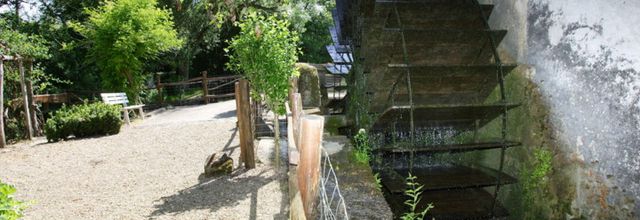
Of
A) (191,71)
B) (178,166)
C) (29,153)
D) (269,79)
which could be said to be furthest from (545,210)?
(191,71)

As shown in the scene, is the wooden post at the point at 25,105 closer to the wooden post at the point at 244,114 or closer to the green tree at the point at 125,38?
the green tree at the point at 125,38

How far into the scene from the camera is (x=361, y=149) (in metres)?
4.80

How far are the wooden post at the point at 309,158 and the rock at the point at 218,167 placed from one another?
2982mm

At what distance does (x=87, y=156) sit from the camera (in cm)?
611

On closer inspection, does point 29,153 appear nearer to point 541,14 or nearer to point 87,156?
point 87,156

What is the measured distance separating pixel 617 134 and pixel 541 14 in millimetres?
1494

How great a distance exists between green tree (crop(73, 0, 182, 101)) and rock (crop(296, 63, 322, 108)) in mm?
6343

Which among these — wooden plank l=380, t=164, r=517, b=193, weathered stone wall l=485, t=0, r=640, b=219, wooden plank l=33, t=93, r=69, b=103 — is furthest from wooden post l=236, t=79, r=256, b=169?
wooden plank l=33, t=93, r=69, b=103

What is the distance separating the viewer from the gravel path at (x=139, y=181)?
3.77 m

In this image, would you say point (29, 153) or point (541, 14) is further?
point (29, 153)

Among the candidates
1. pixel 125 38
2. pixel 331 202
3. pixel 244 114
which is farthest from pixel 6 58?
pixel 331 202

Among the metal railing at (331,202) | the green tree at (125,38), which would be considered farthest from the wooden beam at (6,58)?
the metal railing at (331,202)

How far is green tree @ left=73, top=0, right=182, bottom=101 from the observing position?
12062mm

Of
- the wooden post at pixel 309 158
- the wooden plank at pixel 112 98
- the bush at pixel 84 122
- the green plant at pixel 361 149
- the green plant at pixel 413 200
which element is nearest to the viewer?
the wooden post at pixel 309 158
